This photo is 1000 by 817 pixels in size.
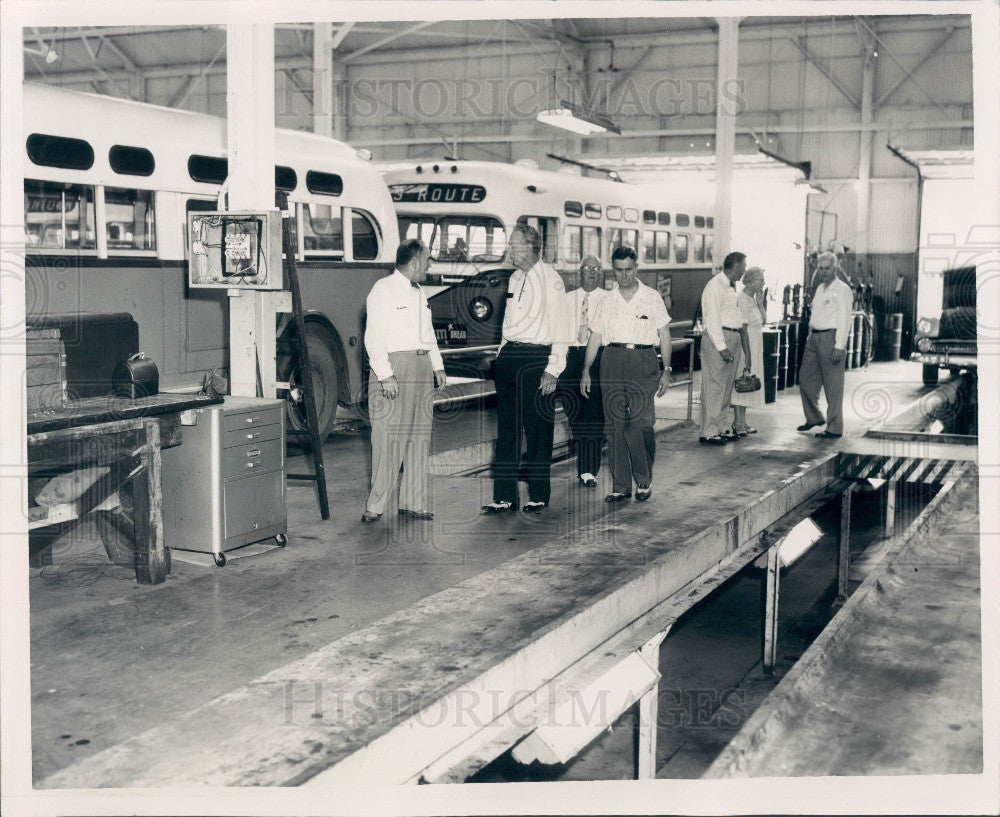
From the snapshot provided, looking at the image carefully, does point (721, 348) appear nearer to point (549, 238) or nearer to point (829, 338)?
point (829, 338)

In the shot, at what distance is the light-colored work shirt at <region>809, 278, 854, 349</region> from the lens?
35.0ft

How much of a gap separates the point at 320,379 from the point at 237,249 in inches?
152

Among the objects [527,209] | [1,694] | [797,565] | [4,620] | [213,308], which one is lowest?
[797,565]

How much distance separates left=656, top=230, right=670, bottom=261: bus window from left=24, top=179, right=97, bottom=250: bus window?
470 inches

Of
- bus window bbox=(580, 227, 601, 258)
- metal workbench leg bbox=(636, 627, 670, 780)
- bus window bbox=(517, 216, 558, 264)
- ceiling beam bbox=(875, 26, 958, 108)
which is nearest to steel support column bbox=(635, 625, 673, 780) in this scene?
metal workbench leg bbox=(636, 627, 670, 780)

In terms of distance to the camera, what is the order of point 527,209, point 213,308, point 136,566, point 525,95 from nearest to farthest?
point 136,566 → point 213,308 → point 527,209 → point 525,95

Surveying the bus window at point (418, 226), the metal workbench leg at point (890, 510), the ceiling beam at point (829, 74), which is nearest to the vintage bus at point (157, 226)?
the bus window at point (418, 226)

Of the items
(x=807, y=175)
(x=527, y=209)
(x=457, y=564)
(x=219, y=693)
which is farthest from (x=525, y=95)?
(x=219, y=693)

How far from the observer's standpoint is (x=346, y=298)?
36.0ft

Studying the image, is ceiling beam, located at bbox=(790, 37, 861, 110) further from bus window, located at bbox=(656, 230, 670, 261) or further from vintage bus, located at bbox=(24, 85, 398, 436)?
Result: vintage bus, located at bbox=(24, 85, 398, 436)

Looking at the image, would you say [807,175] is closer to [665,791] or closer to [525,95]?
[525,95]

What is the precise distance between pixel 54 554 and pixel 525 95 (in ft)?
79.3

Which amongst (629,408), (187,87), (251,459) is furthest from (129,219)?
(187,87)

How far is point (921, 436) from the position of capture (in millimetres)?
10977
